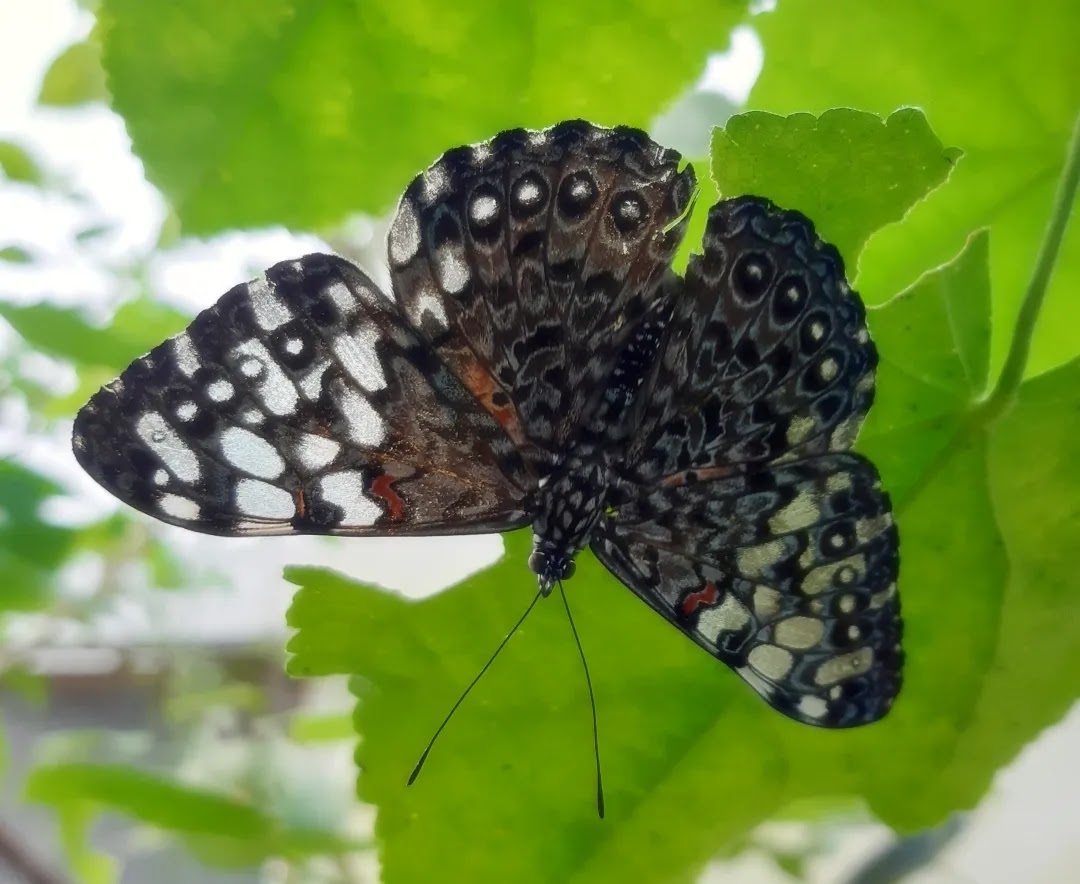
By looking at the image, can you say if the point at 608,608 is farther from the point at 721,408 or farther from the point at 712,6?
the point at 712,6

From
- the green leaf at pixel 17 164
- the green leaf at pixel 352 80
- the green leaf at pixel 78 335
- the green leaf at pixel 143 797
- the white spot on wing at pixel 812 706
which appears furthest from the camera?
the green leaf at pixel 17 164

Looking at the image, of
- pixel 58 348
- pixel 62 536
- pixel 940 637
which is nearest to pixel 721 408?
pixel 940 637

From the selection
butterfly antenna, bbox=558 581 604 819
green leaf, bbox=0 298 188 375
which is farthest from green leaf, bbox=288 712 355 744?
butterfly antenna, bbox=558 581 604 819

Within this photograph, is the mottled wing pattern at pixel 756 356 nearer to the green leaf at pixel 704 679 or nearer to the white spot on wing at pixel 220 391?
the green leaf at pixel 704 679

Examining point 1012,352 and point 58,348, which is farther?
point 58,348

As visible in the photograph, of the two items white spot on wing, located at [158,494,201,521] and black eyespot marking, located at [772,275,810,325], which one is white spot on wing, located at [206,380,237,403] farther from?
black eyespot marking, located at [772,275,810,325]

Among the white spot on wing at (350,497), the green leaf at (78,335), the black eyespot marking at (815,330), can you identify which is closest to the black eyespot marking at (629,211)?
the black eyespot marking at (815,330)

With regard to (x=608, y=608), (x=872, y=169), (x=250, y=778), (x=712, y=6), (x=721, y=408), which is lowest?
(x=250, y=778)
